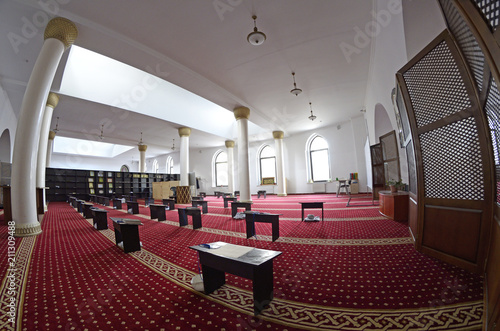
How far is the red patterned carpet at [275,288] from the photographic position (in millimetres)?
1360

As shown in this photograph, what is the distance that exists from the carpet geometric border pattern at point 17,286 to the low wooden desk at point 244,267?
1.26m

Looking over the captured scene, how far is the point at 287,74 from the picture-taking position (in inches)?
256

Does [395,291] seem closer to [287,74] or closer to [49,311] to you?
[49,311]

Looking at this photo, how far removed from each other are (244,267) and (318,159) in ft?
42.3

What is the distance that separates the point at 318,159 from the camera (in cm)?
1353

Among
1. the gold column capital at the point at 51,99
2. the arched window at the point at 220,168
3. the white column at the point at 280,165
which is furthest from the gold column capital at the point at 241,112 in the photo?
the arched window at the point at 220,168

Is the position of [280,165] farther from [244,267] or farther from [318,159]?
[244,267]

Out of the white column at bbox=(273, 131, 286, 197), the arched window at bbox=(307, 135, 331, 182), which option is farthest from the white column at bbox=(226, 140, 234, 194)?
the arched window at bbox=(307, 135, 331, 182)

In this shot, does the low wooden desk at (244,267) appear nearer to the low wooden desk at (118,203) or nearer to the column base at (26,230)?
the column base at (26,230)

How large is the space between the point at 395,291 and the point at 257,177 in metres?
13.8

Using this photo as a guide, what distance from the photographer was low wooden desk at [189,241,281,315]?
4.69 ft

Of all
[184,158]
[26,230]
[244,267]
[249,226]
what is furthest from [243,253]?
[184,158]

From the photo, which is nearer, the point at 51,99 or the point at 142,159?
the point at 51,99

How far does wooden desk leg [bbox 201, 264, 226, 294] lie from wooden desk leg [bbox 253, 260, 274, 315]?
18.9 inches
